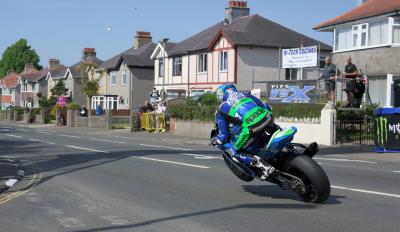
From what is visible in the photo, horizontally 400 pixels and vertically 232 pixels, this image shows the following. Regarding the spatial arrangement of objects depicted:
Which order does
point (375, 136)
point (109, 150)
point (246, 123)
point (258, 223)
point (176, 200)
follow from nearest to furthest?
point (258, 223), point (246, 123), point (176, 200), point (375, 136), point (109, 150)

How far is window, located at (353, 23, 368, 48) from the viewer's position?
2953cm

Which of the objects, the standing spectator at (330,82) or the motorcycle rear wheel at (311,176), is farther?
the standing spectator at (330,82)

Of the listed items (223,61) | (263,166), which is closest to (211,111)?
(223,61)

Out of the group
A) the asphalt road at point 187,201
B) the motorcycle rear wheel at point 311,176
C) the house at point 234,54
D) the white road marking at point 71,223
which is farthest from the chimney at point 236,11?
the white road marking at point 71,223

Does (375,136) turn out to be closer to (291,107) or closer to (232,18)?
(291,107)

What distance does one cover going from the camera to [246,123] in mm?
8758

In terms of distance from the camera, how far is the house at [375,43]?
89.9ft

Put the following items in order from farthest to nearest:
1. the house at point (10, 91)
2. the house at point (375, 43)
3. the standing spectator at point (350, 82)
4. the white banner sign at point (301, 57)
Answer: the house at point (10, 91), the white banner sign at point (301, 57), the house at point (375, 43), the standing spectator at point (350, 82)

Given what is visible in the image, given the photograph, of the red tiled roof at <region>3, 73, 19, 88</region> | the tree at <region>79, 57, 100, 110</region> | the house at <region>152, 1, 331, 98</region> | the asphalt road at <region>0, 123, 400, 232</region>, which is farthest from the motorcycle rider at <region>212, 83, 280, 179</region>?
the red tiled roof at <region>3, 73, 19, 88</region>

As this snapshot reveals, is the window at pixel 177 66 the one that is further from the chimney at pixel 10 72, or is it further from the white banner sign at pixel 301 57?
the chimney at pixel 10 72

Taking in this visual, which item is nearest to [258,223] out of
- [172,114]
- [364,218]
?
[364,218]

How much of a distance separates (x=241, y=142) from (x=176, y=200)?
148 cm

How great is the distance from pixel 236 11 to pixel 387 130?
106 ft

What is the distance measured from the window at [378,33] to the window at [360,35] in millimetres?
270
